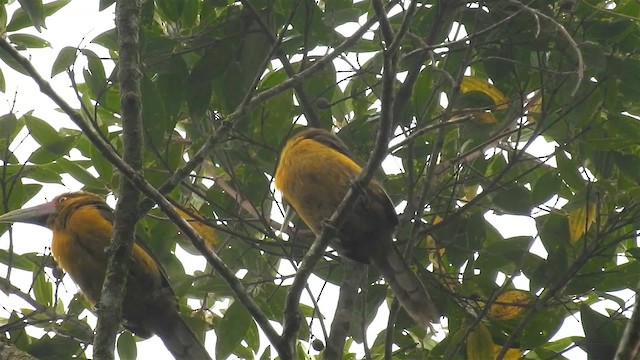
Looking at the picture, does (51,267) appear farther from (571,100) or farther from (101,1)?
(571,100)

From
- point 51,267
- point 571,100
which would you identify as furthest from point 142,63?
point 571,100

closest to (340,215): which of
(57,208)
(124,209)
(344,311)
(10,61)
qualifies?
(344,311)

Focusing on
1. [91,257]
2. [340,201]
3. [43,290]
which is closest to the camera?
[340,201]

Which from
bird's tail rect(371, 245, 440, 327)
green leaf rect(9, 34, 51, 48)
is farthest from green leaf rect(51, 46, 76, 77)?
bird's tail rect(371, 245, 440, 327)

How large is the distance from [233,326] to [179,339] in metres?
0.41

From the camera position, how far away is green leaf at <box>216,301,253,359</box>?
4.11 m

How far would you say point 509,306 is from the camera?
13.0 ft

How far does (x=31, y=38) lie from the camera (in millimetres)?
4371

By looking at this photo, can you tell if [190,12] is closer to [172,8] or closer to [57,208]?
[172,8]

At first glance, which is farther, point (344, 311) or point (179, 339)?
point (179, 339)

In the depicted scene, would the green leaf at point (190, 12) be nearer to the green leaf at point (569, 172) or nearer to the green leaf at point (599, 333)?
the green leaf at point (569, 172)

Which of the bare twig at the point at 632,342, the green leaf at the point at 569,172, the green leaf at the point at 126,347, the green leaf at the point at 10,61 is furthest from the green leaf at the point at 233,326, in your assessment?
the bare twig at the point at 632,342

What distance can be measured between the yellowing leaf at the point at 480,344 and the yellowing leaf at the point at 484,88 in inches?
40.1

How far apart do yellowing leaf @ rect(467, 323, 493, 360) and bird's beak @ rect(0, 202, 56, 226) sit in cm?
227
